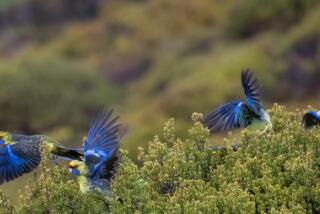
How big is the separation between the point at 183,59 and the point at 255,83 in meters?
40.2

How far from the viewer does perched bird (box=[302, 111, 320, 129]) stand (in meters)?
6.46

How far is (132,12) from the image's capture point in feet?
202

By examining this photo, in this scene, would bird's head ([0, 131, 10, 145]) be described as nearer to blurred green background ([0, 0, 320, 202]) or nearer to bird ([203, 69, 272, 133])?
bird ([203, 69, 272, 133])

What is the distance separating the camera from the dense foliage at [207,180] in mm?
5520

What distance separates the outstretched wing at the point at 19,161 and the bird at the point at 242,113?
1509 mm

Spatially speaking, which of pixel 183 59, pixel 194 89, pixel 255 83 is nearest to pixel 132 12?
pixel 183 59

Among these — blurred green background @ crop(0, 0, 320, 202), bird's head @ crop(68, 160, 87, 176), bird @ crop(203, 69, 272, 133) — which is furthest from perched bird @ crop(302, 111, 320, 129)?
blurred green background @ crop(0, 0, 320, 202)

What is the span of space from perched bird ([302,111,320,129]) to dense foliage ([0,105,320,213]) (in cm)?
8

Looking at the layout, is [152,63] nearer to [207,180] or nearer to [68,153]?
[68,153]

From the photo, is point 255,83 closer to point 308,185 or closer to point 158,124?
point 308,185

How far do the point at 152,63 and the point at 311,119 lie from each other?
150 feet

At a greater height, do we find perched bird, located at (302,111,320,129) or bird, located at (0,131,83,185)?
bird, located at (0,131,83,185)

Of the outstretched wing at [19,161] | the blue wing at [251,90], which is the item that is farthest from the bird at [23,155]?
the blue wing at [251,90]

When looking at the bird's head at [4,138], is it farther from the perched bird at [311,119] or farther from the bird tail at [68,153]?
the perched bird at [311,119]
